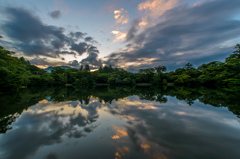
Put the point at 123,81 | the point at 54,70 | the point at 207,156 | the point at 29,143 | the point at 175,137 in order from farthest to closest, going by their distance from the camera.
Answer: the point at 123,81, the point at 54,70, the point at 175,137, the point at 29,143, the point at 207,156

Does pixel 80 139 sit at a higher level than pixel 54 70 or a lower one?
lower

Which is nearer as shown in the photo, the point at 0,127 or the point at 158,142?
the point at 158,142

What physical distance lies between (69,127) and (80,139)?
121cm

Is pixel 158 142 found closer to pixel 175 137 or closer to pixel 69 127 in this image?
pixel 175 137

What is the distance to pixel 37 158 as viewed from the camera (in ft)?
7.80

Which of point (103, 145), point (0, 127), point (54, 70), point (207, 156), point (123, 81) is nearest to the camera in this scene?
point (207, 156)

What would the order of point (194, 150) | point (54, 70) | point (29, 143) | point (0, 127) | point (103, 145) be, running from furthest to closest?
point (54, 70)
point (0, 127)
point (29, 143)
point (103, 145)
point (194, 150)

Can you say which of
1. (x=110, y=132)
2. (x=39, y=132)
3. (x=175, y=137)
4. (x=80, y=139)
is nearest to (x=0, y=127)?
(x=39, y=132)

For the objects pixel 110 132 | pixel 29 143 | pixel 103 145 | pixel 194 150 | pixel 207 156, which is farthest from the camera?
pixel 110 132

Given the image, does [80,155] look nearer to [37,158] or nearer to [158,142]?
[37,158]

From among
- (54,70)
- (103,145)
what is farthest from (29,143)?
(54,70)

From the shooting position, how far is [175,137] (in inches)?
128

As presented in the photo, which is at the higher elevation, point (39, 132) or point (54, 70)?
point (54, 70)

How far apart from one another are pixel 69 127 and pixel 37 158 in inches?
66.1
